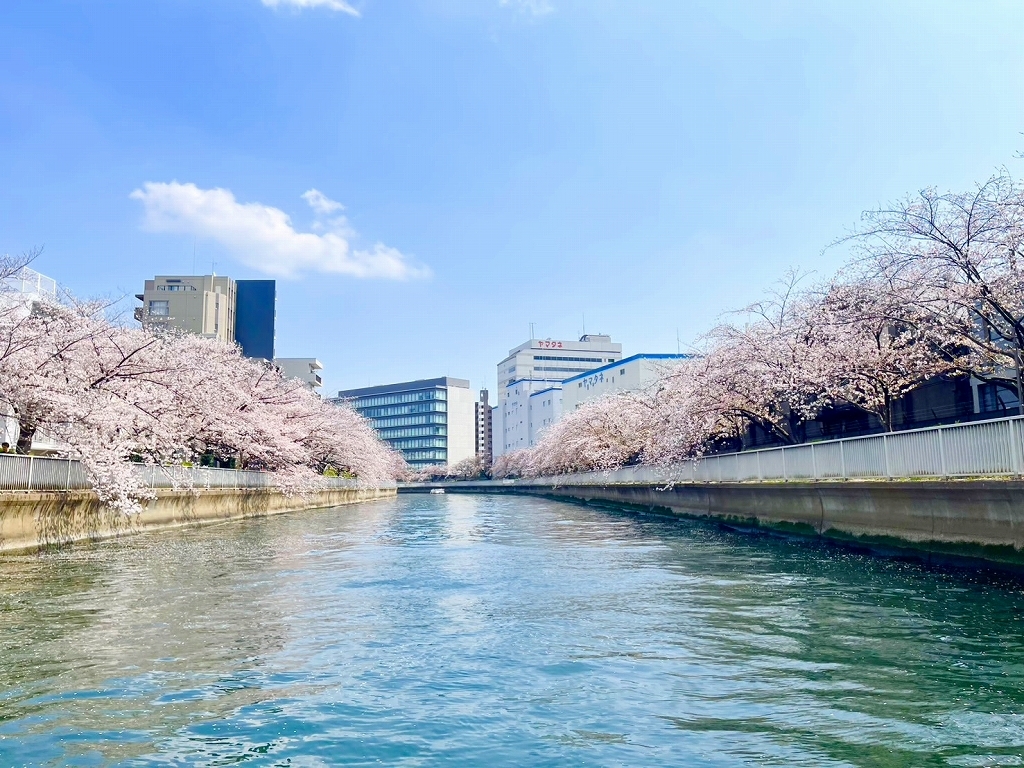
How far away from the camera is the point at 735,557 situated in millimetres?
17156

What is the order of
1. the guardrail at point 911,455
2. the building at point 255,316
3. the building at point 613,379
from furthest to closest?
the building at point 255,316, the building at point 613,379, the guardrail at point 911,455

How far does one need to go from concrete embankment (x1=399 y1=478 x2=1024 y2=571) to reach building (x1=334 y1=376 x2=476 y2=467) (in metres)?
149

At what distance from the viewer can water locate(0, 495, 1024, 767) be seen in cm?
548

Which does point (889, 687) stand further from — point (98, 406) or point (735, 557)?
point (98, 406)

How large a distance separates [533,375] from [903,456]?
465ft

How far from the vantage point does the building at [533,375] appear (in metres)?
148

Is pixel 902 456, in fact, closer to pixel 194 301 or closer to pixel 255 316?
pixel 194 301

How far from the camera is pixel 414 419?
179125mm

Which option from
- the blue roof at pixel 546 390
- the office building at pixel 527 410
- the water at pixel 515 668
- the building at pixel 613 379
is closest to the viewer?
the water at pixel 515 668

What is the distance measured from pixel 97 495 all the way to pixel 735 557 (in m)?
17.9

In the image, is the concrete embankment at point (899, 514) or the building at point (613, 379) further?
the building at point (613, 379)

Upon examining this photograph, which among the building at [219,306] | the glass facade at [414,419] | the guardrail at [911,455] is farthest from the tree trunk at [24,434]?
the glass facade at [414,419]

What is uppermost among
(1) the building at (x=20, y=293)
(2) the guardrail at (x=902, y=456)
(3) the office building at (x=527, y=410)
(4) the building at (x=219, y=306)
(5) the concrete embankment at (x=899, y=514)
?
(4) the building at (x=219, y=306)

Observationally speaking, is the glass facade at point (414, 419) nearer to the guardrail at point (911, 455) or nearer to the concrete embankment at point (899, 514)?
the concrete embankment at point (899, 514)
